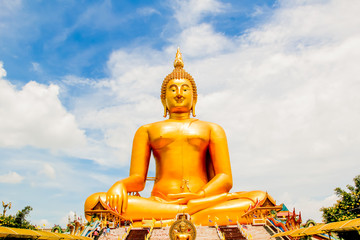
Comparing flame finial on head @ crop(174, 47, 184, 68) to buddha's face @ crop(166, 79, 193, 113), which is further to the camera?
flame finial on head @ crop(174, 47, 184, 68)

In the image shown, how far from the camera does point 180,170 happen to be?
1380 cm

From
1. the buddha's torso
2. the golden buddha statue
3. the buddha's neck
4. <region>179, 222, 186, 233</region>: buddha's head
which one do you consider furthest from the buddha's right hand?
the buddha's neck

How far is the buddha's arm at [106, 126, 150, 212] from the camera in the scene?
11969 millimetres

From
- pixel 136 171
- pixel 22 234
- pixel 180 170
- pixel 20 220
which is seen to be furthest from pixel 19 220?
pixel 22 234

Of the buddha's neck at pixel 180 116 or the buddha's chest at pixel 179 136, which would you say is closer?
the buddha's chest at pixel 179 136

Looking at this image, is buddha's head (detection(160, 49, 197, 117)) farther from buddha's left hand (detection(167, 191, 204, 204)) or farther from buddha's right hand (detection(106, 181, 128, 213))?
buddha's right hand (detection(106, 181, 128, 213))

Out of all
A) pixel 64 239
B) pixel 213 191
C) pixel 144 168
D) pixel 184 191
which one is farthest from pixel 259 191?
pixel 64 239

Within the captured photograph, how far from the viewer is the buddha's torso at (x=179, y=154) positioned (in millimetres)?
13680

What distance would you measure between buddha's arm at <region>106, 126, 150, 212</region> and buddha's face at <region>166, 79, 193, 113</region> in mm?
1533

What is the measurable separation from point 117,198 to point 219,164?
4202 millimetres

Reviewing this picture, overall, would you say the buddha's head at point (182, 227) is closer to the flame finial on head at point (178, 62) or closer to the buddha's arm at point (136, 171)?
the buddha's arm at point (136, 171)

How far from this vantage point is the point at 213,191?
12.6 m

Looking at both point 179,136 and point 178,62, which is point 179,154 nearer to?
point 179,136

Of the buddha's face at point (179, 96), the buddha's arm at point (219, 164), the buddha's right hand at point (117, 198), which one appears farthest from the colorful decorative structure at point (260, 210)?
the buddha's face at point (179, 96)
